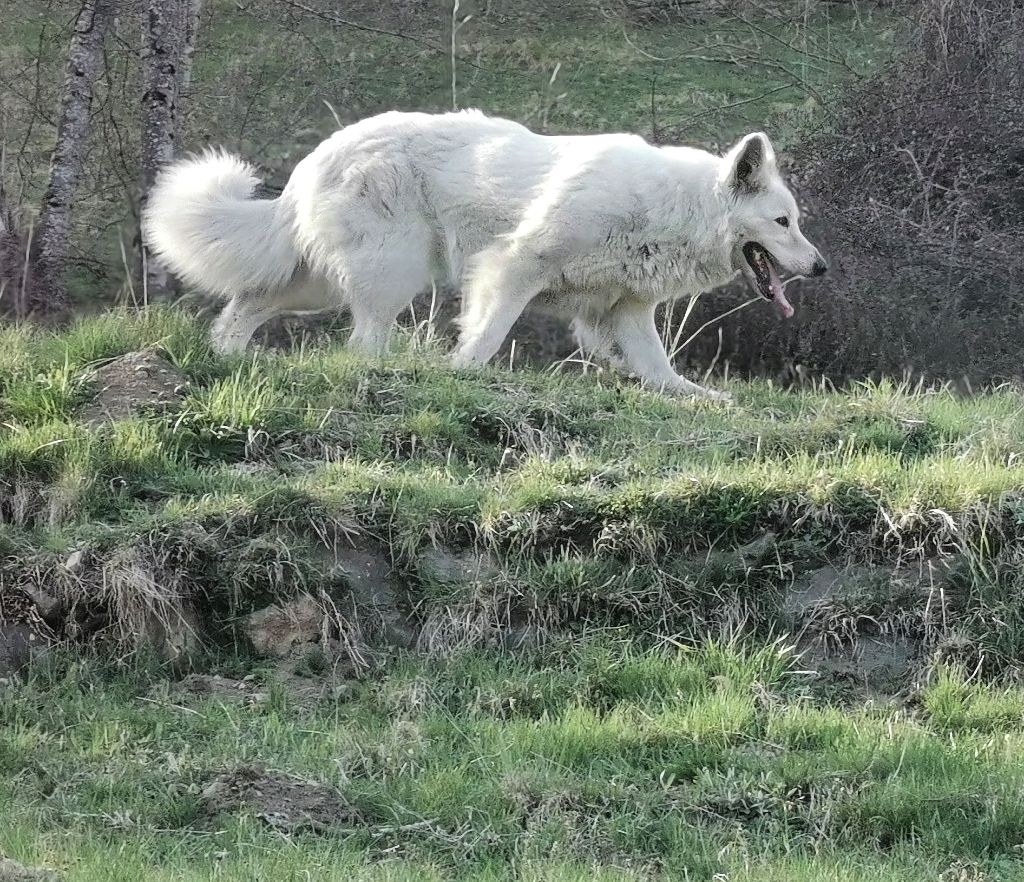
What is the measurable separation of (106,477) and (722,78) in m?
12.7

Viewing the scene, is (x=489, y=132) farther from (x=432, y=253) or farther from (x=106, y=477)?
(x=106, y=477)

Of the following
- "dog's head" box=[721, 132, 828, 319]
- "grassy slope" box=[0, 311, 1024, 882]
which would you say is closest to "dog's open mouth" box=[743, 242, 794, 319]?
"dog's head" box=[721, 132, 828, 319]

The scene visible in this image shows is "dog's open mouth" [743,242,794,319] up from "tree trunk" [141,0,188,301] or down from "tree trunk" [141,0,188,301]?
down

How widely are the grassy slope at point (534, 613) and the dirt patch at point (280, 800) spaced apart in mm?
57

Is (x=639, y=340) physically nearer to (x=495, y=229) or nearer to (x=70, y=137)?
(x=495, y=229)

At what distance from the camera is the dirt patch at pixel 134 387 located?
6.43 metres

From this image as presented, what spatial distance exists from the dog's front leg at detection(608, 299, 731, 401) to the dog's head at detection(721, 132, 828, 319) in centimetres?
64

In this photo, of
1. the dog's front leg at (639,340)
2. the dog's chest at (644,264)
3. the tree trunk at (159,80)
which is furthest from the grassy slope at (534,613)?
the tree trunk at (159,80)

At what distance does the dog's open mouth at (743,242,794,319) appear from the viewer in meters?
8.47

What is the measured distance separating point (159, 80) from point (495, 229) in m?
4.18

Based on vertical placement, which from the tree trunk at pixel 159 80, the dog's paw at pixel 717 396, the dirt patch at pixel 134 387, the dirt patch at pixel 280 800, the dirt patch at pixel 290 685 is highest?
the tree trunk at pixel 159 80

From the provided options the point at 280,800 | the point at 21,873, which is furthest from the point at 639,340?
the point at 21,873

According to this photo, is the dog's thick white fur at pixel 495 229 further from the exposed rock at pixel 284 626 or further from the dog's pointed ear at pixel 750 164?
the exposed rock at pixel 284 626

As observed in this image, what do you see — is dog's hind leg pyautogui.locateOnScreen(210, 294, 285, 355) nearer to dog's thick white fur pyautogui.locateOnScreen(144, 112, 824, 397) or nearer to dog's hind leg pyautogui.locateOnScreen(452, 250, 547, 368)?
dog's thick white fur pyautogui.locateOnScreen(144, 112, 824, 397)
